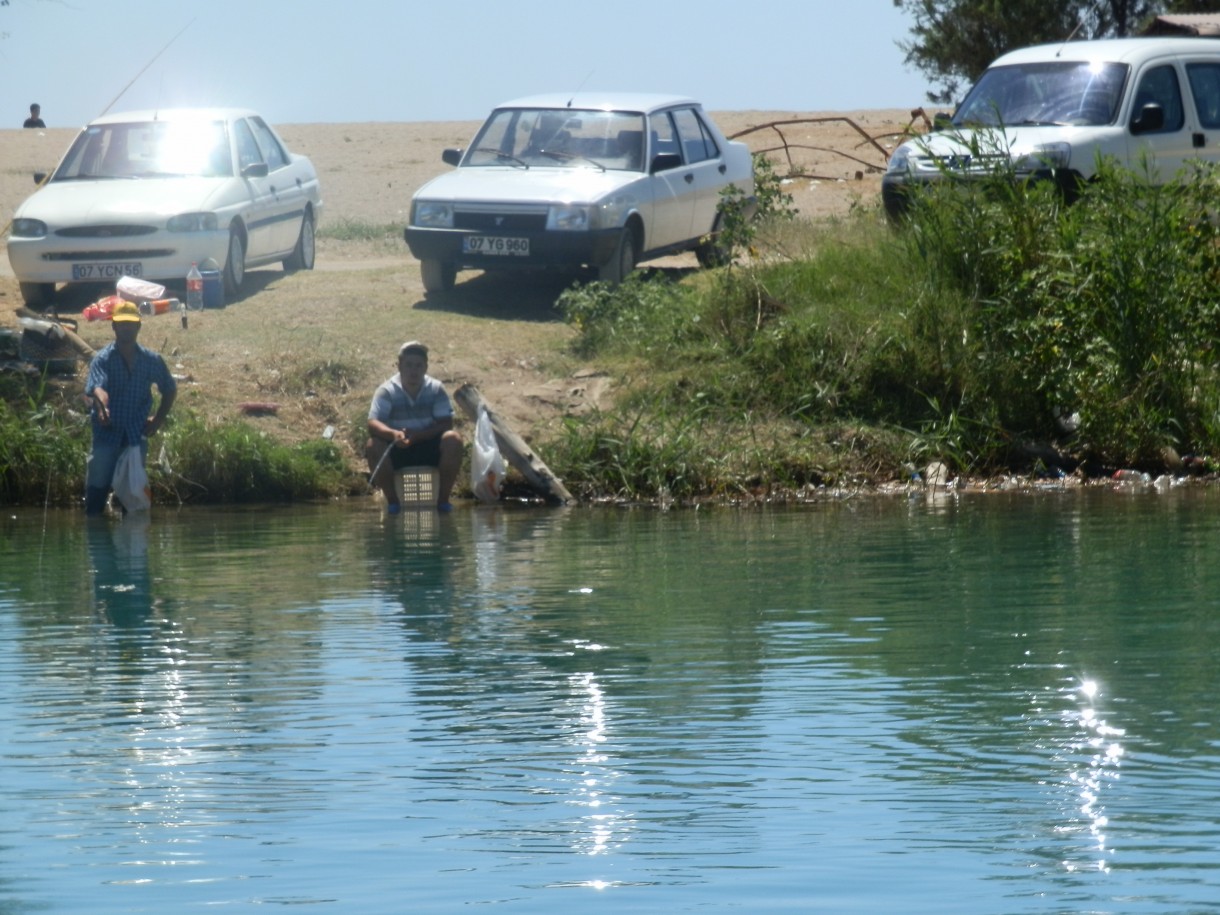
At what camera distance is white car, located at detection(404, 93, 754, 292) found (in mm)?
16250

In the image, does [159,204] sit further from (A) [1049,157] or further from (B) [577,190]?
(A) [1049,157]

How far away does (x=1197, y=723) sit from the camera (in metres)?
6.34

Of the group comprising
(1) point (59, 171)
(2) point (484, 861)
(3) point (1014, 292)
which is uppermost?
(1) point (59, 171)

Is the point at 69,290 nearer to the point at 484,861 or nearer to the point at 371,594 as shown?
the point at 371,594

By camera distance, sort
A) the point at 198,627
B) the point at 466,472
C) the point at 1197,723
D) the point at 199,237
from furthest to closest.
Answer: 1. the point at 199,237
2. the point at 466,472
3. the point at 198,627
4. the point at 1197,723

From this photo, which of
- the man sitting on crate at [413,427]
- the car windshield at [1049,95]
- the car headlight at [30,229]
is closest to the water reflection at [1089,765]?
→ the man sitting on crate at [413,427]

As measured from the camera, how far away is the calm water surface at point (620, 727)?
196 inches

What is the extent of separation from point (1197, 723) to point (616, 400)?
28.3 feet

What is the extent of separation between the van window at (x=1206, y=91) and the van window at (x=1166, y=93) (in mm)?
185

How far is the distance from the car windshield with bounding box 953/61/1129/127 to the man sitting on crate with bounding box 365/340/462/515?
18.7 ft

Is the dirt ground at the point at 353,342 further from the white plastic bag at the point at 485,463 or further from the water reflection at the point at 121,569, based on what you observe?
the water reflection at the point at 121,569

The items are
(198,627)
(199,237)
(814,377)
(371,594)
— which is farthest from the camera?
(199,237)

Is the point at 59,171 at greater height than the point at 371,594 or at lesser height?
greater

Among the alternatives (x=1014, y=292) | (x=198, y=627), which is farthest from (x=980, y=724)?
(x=1014, y=292)
